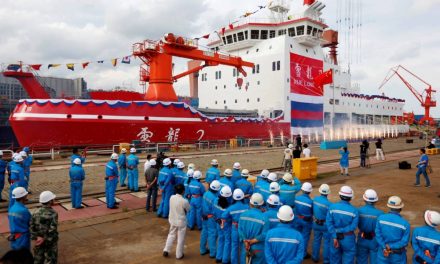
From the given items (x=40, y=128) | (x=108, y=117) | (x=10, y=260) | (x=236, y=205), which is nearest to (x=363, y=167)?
(x=236, y=205)

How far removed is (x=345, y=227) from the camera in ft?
17.7

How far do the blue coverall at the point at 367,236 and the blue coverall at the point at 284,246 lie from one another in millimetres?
2004

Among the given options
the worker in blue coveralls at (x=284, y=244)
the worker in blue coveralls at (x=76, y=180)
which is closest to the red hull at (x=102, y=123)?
the worker in blue coveralls at (x=76, y=180)

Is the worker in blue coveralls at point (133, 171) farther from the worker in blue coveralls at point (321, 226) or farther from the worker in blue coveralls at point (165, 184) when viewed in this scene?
the worker in blue coveralls at point (321, 226)

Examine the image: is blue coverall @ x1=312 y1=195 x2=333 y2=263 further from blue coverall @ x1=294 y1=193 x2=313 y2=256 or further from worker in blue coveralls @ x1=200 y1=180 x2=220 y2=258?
worker in blue coveralls @ x1=200 y1=180 x2=220 y2=258

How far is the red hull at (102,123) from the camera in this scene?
2058cm

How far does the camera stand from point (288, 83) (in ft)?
122

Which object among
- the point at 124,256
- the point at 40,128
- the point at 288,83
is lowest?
the point at 124,256

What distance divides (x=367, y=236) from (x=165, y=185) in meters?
5.60

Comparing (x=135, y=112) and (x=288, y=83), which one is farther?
(x=288, y=83)

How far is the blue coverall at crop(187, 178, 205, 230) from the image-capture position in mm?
7668

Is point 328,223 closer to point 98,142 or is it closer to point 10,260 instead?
point 10,260

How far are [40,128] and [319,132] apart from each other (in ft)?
110

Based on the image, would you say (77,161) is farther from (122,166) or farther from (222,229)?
(222,229)
